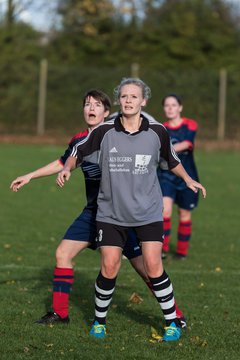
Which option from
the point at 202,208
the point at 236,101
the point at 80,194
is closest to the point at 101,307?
the point at 202,208

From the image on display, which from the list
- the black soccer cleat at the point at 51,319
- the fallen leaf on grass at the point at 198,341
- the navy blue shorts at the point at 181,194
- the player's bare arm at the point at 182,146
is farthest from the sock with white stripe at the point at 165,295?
the navy blue shorts at the point at 181,194

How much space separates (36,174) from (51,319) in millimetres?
1251

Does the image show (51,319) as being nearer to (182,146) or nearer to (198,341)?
(198,341)

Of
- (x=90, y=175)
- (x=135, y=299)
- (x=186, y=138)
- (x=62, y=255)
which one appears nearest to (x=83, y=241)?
(x=62, y=255)

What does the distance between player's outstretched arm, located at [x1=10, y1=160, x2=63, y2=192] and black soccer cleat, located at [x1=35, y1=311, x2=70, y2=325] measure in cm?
113

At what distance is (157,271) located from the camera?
6211mm

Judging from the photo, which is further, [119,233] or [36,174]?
[36,174]

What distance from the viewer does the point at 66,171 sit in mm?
5938

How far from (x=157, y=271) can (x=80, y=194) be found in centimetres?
1118

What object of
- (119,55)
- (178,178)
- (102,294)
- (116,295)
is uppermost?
(119,55)

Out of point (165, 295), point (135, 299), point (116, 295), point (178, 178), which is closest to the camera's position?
point (165, 295)

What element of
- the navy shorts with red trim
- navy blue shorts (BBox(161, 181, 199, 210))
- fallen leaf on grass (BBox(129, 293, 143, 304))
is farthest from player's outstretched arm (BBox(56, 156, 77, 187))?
navy blue shorts (BBox(161, 181, 199, 210))

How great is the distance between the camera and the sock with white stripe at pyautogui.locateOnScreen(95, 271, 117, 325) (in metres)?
6.28

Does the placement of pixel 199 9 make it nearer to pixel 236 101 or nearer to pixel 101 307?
pixel 236 101
